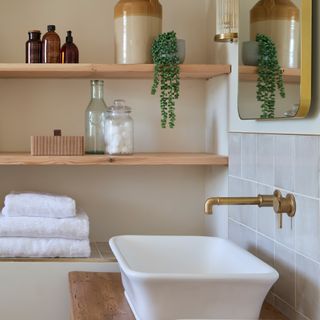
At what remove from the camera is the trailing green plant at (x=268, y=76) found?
5.90 feet

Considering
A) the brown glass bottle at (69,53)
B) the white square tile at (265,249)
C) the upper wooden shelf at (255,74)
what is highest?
the brown glass bottle at (69,53)

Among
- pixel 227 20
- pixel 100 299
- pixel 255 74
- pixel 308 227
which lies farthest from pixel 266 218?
pixel 227 20

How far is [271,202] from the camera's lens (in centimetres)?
182

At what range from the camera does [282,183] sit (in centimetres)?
181

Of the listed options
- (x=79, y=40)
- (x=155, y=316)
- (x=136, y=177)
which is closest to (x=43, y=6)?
(x=79, y=40)

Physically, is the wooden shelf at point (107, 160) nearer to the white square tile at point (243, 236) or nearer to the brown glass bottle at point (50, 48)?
the white square tile at point (243, 236)

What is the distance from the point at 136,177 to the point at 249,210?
68cm

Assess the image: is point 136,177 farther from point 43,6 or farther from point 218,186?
point 43,6

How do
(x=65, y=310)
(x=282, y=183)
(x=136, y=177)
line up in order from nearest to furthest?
(x=282, y=183)
(x=65, y=310)
(x=136, y=177)

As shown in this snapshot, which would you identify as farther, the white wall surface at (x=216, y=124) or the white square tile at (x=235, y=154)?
the white wall surface at (x=216, y=124)

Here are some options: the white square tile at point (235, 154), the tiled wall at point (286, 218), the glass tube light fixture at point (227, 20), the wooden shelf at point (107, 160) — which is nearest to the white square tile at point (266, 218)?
the tiled wall at point (286, 218)

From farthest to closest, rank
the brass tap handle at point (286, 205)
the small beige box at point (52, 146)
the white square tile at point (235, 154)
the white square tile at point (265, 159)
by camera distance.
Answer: the small beige box at point (52, 146)
the white square tile at point (235, 154)
the white square tile at point (265, 159)
the brass tap handle at point (286, 205)

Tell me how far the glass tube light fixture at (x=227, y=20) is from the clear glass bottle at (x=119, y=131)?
0.47 meters

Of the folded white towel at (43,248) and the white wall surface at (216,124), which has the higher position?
the white wall surface at (216,124)
